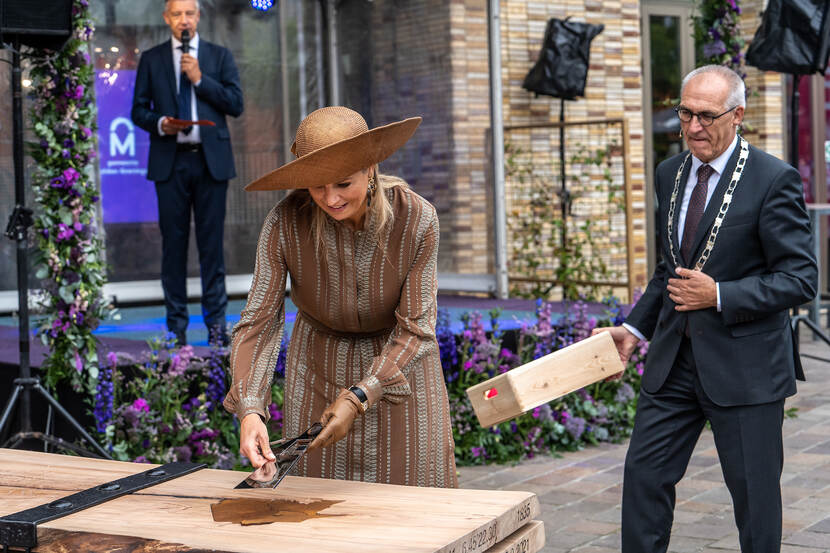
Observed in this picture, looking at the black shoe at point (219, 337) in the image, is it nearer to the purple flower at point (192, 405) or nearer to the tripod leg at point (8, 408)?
the purple flower at point (192, 405)

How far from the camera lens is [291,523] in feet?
7.88

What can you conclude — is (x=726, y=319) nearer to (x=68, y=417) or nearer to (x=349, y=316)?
(x=349, y=316)

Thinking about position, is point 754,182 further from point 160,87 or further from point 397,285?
point 160,87

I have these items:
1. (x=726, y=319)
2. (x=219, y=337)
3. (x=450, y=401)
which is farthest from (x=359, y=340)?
(x=450, y=401)

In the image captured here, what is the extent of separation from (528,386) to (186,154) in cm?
380

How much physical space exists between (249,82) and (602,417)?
4352 millimetres

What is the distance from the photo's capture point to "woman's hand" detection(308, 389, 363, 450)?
2697mm

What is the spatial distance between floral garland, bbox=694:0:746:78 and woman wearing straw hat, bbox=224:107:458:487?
5304mm

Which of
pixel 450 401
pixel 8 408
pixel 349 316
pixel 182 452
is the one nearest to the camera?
pixel 349 316

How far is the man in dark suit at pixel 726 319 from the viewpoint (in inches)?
132

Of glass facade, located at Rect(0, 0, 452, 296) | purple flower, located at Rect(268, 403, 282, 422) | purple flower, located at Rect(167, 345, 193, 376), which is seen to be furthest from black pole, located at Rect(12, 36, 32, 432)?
glass facade, located at Rect(0, 0, 452, 296)

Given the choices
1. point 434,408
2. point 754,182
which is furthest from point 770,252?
point 434,408

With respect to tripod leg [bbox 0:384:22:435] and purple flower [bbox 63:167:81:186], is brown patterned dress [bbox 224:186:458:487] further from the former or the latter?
purple flower [bbox 63:167:81:186]

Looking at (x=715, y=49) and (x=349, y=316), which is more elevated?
(x=715, y=49)
